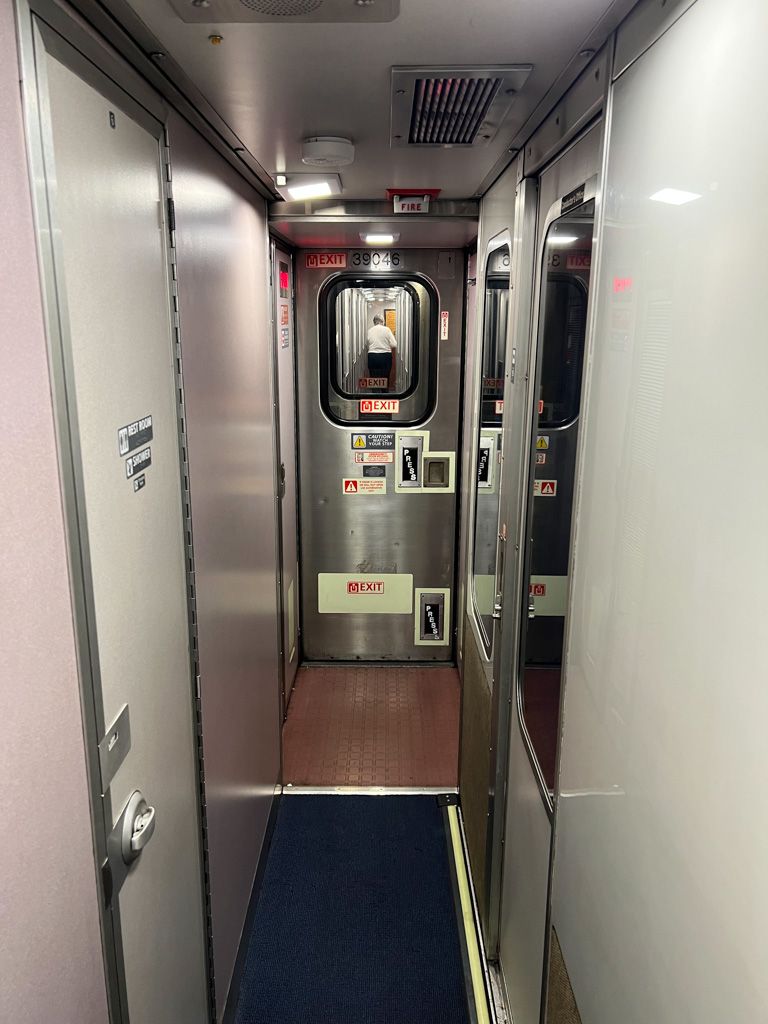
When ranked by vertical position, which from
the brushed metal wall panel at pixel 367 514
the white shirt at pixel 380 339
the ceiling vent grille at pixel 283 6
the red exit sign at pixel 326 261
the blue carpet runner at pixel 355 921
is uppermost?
the ceiling vent grille at pixel 283 6

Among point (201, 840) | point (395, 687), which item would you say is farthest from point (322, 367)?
point (201, 840)

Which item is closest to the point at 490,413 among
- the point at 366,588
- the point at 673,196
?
the point at 366,588

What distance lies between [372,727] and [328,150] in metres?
3.25

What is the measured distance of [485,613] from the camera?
3162mm

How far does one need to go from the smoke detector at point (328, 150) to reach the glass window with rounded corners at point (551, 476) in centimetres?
66

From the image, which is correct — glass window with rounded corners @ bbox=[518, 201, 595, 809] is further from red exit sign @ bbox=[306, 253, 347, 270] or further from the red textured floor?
red exit sign @ bbox=[306, 253, 347, 270]

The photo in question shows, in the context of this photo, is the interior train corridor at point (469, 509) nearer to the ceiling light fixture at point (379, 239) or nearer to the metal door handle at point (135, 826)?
the metal door handle at point (135, 826)

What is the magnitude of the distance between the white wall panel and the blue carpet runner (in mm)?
1487

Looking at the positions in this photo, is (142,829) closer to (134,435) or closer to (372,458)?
(134,435)

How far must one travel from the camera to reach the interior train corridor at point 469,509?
1009mm

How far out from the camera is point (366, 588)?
5.06 m

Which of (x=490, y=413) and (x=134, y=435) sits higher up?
(x=134, y=435)

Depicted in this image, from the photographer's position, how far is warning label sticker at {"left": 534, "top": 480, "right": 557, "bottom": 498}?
90.7 inches

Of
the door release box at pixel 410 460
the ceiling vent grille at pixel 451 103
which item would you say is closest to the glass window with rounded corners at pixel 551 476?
the ceiling vent grille at pixel 451 103
